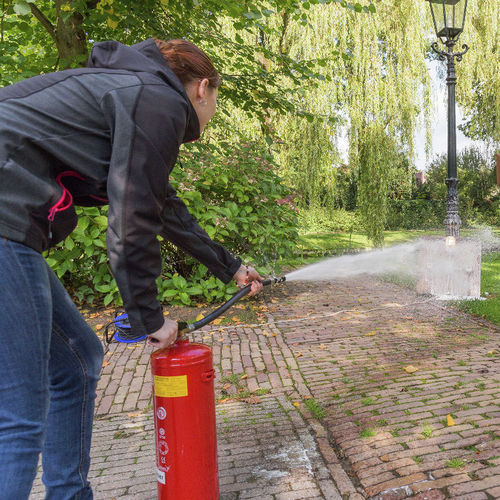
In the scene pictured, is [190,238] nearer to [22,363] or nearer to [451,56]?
[22,363]

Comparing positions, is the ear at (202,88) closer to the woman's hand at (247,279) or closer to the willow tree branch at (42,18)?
the woman's hand at (247,279)

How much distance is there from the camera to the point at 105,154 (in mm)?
1604

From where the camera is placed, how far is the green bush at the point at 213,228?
6.36 meters

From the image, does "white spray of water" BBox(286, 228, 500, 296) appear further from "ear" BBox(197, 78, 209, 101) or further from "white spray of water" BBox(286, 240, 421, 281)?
"ear" BBox(197, 78, 209, 101)

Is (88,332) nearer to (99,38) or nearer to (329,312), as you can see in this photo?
(329,312)

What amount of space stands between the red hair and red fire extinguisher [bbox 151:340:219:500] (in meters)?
1.17

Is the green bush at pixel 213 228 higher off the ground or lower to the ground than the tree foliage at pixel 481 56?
lower

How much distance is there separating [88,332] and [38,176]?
0.74 m

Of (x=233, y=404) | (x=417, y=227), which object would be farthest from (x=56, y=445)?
(x=417, y=227)

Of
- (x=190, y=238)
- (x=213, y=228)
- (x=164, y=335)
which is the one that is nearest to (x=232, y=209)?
(x=213, y=228)

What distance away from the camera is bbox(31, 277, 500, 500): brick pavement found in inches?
102

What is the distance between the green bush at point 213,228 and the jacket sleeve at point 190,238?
3.93 m

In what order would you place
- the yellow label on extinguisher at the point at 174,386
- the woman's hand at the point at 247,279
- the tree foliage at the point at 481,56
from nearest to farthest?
the yellow label on extinguisher at the point at 174,386, the woman's hand at the point at 247,279, the tree foliage at the point at 481,56

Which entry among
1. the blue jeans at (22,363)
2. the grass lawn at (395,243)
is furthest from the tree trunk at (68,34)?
the blue jeans at (22,363)
